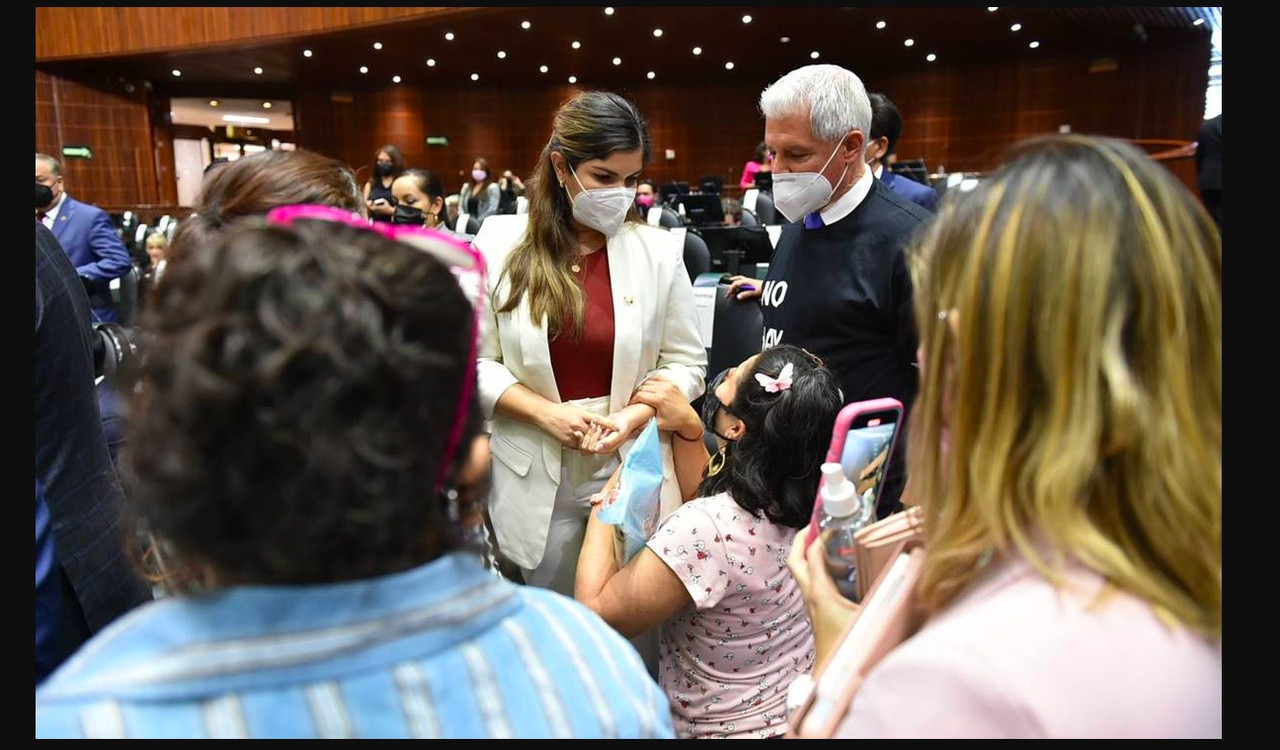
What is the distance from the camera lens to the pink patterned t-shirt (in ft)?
4.61

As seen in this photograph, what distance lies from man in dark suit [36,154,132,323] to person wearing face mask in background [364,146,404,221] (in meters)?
1.39

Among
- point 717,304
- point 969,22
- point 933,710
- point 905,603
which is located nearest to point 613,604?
point 905,603

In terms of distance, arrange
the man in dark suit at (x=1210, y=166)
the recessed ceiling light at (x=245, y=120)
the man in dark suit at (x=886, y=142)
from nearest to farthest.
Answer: the man in dark suit at (x=886, y=142), the man in dark suit at (x=1210, y=166), the recessed ceiling light at (x=245, y=120)

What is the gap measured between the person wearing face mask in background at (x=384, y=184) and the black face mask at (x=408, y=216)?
31 cm

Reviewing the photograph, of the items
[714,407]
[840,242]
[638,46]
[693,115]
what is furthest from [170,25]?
[714,407]

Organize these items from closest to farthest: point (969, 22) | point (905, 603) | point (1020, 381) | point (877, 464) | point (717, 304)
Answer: point (1020, 381)
point (905, 603)
point (877, 464)
point (717, 304)
point (969, 22)

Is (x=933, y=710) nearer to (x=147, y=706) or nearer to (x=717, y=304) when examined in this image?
(x=147, y=706)

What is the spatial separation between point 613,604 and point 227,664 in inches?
39.2

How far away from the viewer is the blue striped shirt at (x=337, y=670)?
49cm

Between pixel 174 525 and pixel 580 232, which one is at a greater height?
pixel 580 232

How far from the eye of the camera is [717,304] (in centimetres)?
280

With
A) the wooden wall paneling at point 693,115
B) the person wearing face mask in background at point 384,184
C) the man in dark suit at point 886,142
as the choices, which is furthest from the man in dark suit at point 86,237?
the wooden wall paneling at point 693,115

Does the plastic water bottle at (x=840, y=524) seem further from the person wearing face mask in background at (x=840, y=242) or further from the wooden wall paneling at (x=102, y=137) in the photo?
the wooden wall paneling at (x=102, y=137)

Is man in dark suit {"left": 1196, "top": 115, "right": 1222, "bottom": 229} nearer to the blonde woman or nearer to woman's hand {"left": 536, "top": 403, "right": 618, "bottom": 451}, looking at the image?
woman's hand {"left": 536, "top": 403, "right": 618, "bottom": 451}
